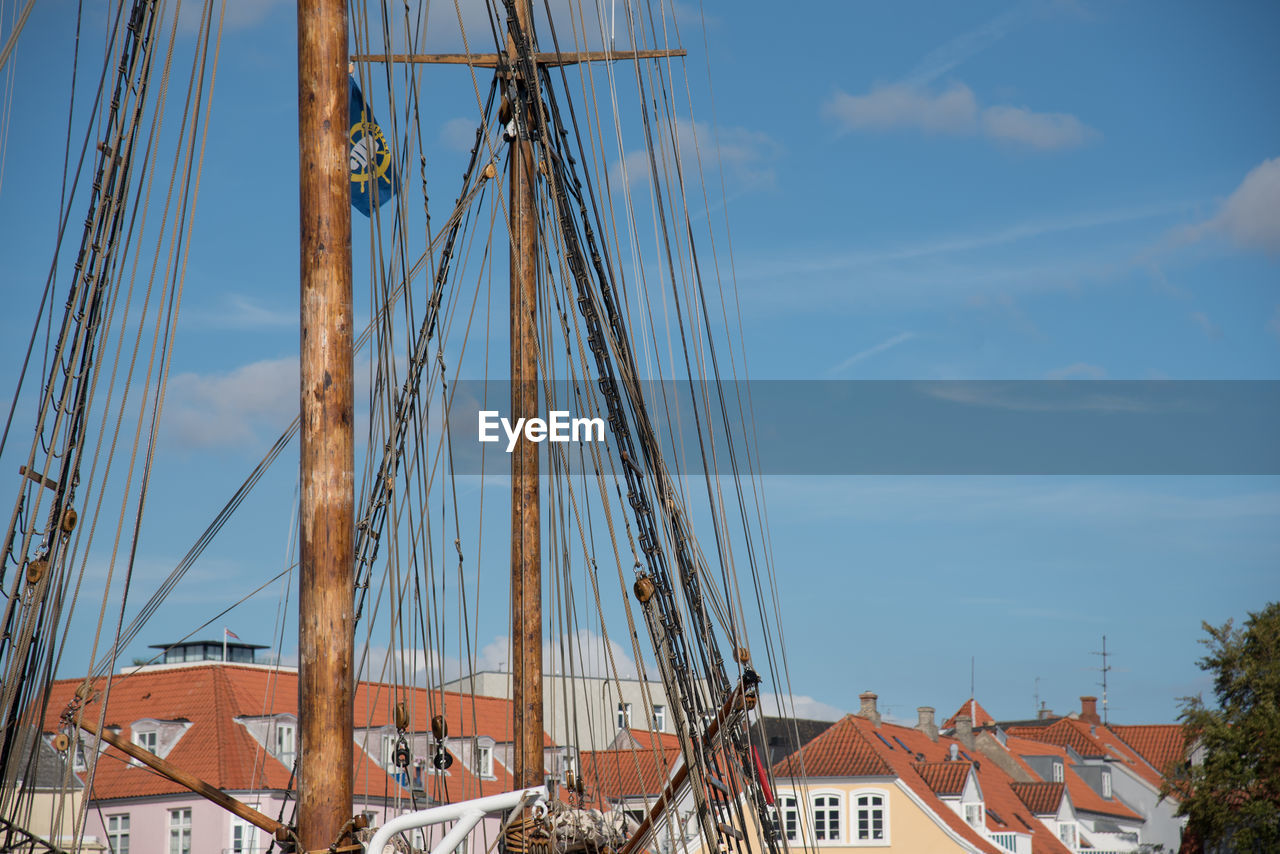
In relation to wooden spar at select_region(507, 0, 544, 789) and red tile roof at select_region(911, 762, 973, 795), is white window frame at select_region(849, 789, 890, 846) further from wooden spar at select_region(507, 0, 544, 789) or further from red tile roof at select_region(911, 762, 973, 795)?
wooden spar at select_region(507, 0, 544, 789)

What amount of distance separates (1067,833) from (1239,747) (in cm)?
2556

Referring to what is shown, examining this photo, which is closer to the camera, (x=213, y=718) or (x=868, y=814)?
(x=213, y=718)

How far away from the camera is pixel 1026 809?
59.3 meters

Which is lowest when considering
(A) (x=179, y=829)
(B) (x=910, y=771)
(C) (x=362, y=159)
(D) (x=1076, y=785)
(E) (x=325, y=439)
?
(A) (x=179, y=829)

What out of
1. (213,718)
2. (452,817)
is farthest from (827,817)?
(452,817)

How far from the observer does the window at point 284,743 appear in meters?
41.3

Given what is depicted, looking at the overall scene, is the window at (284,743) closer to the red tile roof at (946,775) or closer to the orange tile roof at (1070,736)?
the red tile roof at (946,775)

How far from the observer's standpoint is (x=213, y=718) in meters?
40.5

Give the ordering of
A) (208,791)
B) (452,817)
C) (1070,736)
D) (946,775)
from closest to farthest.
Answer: (452,817)
(208,791)
(946,775)
(1070,736)

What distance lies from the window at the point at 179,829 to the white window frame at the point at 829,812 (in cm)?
2049

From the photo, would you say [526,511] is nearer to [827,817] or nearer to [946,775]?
[827,817]

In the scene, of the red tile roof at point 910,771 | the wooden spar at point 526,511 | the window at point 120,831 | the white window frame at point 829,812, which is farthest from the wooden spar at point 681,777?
the white window frame at point 829,812

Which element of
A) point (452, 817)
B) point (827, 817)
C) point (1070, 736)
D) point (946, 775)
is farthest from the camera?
point (1070, 736)

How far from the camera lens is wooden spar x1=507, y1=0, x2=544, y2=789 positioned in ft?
52.1
